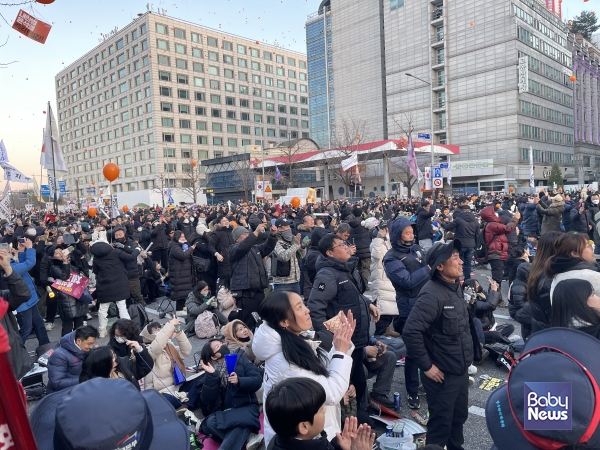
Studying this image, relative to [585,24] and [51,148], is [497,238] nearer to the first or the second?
[51,148]

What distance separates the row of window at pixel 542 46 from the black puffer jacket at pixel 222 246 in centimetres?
4866

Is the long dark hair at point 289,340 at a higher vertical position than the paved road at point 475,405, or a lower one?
A: higher

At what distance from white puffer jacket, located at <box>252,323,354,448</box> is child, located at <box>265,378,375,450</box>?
40 centimetres

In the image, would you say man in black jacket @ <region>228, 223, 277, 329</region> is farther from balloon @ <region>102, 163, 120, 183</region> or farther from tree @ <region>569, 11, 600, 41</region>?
tree @ <region>569, 11, 600, 41</region>

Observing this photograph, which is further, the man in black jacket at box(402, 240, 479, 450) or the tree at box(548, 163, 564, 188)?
the tree at box(548, 163, 564, 188)

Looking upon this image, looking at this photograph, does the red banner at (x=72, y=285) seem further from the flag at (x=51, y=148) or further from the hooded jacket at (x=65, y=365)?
the flag at (x=51, y=148)

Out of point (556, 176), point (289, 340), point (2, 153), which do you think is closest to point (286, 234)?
point (289, 340)

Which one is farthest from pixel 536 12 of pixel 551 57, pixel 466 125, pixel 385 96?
pixel 385 96

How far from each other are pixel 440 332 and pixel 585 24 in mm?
85543

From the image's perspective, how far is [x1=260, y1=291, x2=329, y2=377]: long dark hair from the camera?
2541mm

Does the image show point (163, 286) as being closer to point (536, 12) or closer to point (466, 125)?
point (466, 125)

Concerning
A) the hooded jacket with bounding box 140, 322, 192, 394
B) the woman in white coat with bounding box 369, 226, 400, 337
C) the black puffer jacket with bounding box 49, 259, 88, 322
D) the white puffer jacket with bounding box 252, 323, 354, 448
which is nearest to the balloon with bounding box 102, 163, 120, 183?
the black puffer jacket with bounding box 49, 259, 88, 322

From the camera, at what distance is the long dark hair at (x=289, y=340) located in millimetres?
2541

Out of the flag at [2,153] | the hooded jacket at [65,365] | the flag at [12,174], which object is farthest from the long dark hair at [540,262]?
the flag at [2,153]
